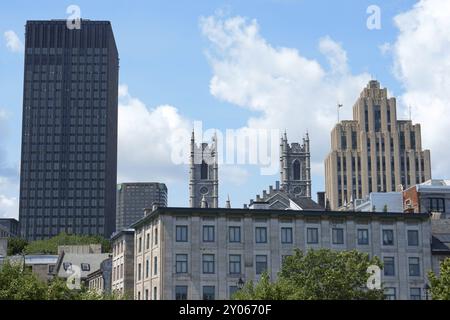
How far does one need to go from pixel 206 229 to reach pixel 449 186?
3407cm

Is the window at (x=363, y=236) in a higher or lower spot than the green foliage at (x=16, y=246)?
lower

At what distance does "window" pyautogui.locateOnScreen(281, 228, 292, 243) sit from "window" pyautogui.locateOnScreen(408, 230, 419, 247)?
1177cm

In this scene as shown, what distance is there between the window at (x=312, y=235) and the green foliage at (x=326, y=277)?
47.2 ft

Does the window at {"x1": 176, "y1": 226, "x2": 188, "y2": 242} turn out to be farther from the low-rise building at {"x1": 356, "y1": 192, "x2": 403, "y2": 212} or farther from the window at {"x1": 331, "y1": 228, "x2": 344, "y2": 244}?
the low-rise building at {"x1": 356, "y1": 192, "x2": 403, "y2": 212}

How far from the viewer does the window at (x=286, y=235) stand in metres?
74.6

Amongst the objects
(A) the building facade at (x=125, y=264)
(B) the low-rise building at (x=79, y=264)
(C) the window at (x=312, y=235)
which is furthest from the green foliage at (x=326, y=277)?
(B) the low-rise building at (x=79, y=264)

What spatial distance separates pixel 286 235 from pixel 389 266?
10.3 meters

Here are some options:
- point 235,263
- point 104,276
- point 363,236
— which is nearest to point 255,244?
point 235,263

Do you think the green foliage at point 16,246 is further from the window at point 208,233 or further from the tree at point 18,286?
the tree at point 18,286

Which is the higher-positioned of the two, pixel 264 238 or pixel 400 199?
pixel 400 199

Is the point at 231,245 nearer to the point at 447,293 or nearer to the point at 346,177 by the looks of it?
the point at 447,293
